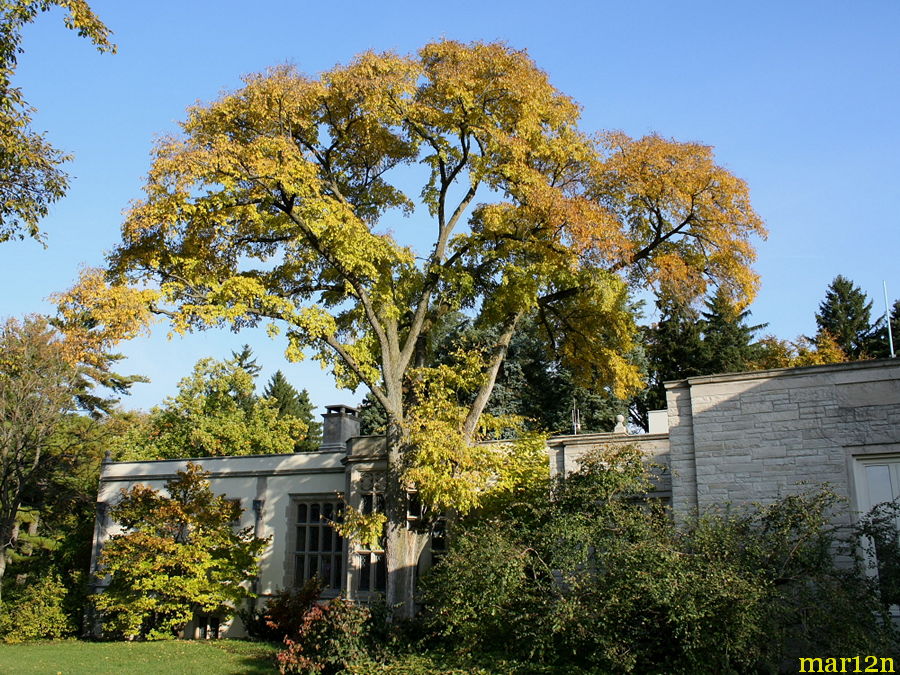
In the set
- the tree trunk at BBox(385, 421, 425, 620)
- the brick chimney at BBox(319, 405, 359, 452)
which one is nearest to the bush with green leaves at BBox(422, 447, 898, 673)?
the tree trunk at BBox(385, 421, 425, 620)

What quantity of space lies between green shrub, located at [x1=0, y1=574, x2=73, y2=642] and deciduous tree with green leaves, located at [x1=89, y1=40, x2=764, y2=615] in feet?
34.4

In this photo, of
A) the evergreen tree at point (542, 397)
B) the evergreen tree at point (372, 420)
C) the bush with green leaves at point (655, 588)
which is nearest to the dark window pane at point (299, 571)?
the bush with green leaves at point (655, 588)

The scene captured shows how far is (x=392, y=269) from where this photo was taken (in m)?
15.7

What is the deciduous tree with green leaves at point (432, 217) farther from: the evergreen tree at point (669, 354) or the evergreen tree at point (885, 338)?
the evergreen tree at point (885, 338)

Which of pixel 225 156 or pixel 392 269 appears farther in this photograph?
pixel 392 269

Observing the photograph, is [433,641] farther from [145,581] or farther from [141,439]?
[141,439]

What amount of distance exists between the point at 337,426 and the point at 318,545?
3.28 metres

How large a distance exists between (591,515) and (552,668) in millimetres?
2314

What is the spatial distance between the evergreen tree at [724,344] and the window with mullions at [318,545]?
2067 centimetres

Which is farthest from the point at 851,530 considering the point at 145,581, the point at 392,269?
the point at 145,581

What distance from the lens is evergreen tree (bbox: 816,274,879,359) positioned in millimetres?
39719

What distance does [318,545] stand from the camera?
19.1m

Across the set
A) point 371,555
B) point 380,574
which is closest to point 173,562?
point 371,555

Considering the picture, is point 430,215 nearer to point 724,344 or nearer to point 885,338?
point 724,344
